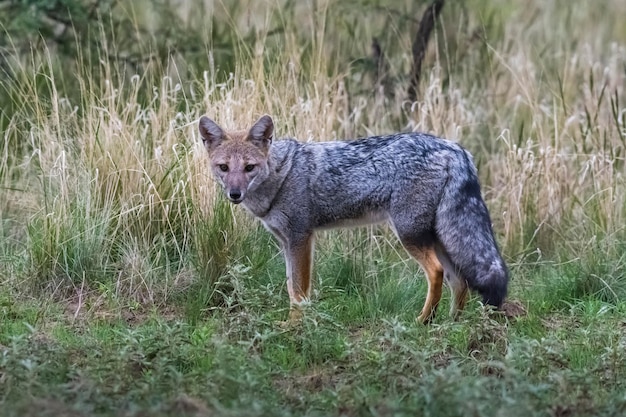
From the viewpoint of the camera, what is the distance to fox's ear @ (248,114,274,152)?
662cm

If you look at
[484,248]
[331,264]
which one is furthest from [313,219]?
[484,248]

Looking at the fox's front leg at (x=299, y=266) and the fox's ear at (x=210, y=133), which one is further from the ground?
the fox's ear at (x=210, y=133)

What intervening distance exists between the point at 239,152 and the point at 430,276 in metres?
1.39

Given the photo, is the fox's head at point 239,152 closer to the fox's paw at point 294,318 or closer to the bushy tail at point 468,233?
the fox's paw at point 294,318

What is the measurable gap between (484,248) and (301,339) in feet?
4.38

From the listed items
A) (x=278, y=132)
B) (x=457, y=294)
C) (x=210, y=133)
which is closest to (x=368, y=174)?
(x=457, y=294)

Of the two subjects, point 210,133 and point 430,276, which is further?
point 210,133

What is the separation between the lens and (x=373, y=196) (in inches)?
261

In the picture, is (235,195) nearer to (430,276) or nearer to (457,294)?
(430,276)

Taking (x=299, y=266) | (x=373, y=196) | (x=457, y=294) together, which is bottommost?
(x=457, y=294)

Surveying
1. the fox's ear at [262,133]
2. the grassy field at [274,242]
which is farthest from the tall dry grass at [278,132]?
the fox's ear at [262,133]

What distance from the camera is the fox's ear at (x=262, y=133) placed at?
21.7 ft

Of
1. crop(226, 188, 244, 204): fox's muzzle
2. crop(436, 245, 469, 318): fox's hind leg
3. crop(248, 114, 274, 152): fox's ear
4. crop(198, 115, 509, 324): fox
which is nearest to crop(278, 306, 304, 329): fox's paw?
crop(198, 115, 509, 324): fox

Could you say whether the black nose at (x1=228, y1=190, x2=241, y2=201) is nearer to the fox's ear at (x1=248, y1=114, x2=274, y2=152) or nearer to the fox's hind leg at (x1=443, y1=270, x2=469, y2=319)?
the fox's ear at (x1=248, y1=114, x2=274, y2=152)
